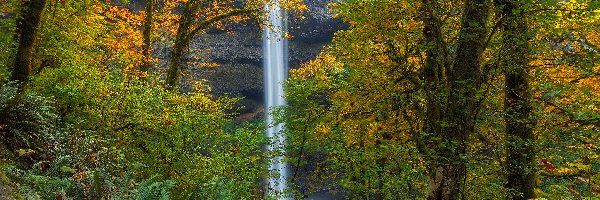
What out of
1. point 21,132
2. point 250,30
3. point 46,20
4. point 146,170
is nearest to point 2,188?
point 21,132

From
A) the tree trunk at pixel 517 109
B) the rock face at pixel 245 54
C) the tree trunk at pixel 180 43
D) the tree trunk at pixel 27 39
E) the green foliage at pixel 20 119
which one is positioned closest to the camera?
the tree trunk at pixel 517 109

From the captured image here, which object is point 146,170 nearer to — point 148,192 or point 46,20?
point 148,192

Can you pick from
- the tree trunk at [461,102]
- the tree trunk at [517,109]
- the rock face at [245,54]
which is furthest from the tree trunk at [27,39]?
the rock face at [245,54]

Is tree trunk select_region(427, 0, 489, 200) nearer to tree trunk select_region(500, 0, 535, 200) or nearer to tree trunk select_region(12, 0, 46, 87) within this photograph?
tree trunk select_region(500, 0, 535, 200)

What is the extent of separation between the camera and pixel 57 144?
6078mm

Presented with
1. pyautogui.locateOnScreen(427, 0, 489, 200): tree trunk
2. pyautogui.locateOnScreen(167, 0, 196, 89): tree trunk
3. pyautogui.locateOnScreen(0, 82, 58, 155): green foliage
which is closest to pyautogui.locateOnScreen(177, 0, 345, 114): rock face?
pyautogui.locateOnScreen(167, 0, 196, 89): tree trunk

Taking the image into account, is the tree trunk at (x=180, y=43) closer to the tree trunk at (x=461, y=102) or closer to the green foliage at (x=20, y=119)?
the green foliage at (x=20, y=119)

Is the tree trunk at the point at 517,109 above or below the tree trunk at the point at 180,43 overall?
below

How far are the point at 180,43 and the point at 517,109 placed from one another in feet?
36.5

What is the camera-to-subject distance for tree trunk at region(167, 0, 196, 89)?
48.1 feet

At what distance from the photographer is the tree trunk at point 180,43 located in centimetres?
1465

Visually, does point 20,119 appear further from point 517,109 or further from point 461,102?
point 517,109

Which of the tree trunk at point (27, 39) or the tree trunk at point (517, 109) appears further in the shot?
the tree trunk at point (27, 39)

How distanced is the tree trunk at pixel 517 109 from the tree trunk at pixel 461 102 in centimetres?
38
